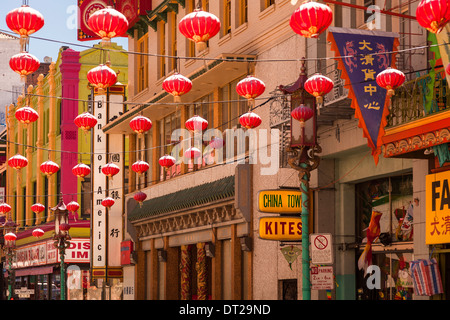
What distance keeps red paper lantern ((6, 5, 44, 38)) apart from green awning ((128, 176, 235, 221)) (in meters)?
14.0

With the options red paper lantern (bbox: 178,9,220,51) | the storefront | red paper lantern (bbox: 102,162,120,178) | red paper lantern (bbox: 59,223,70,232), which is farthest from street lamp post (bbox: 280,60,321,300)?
the storefront

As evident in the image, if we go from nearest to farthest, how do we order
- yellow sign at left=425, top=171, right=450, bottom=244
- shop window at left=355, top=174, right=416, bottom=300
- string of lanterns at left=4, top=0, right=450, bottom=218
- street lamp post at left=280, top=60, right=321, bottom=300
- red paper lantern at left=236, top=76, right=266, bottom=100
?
1. string of lanterns at left=4, top=0, right=450, bottom=218
2. yellow sign at left=425, top=171, right=450, bottom=244
3. street lamp post at left=280, top=60, right=321, bottom=300
4. red paper lantern at left=236, top=76, right=266, bottom=100
5. shop window at left=355, top=174, right=416, bottom=300

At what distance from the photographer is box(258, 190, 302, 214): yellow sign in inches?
1001

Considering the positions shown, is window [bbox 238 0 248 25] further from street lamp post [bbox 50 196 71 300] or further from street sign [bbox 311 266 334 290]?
street lamp post [bbox 50 196 71 300]

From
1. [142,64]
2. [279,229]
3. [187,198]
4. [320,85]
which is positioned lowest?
[279,229]

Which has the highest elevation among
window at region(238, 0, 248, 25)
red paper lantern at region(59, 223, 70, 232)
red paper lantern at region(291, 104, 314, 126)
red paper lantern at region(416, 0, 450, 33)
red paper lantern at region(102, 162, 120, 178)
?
window at region(238, 0, 248, 25)

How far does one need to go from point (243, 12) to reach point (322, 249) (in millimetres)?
14008

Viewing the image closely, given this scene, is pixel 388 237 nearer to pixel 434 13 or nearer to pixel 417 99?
pixel 417 99

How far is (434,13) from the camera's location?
570 inches

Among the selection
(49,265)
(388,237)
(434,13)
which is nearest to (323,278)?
(388,237)

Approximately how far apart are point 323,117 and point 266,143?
16.0 feet

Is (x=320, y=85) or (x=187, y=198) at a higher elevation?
(x=320, y=85)
